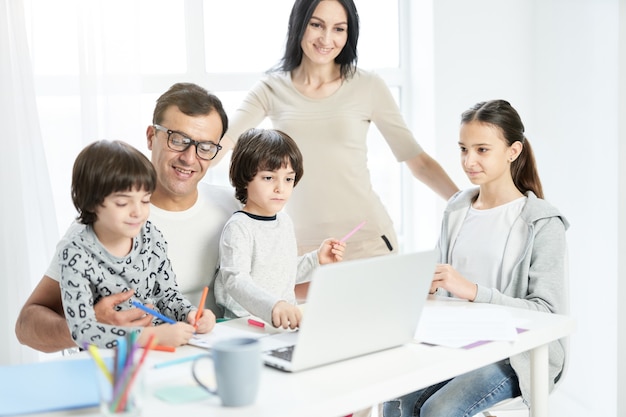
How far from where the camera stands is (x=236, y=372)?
1.02 metres

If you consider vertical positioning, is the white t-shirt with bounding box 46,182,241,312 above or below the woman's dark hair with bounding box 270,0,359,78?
below

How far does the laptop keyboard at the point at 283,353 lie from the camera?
1252mm

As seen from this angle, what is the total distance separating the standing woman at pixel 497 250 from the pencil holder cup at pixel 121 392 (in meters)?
0.89

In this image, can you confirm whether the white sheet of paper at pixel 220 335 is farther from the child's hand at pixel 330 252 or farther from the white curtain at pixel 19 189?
the white curtain at pixel 19 189

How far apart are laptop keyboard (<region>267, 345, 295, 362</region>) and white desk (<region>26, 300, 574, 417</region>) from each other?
0.17ft

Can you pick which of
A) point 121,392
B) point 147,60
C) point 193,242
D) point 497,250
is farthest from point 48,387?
point 147,60

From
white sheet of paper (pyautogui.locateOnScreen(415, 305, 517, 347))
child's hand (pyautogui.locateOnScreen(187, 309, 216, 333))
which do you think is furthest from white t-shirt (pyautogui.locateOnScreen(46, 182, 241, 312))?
white sheet of paper (pyautogui.locateOnScreen(415, 305, 517, 347))

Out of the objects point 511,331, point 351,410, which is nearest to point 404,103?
point 511,331

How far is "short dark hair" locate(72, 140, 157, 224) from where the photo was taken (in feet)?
4.51

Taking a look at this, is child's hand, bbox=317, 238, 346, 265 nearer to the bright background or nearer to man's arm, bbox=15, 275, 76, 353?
man's arm, bbox=15, 275, 76, 353

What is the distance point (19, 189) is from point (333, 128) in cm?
109

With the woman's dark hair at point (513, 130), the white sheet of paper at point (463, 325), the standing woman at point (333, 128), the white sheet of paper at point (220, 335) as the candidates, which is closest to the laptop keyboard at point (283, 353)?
the white sheet of paper at point (220, 335)

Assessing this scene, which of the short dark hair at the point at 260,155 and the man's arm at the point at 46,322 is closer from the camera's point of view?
the man's arm at the point at 46,322

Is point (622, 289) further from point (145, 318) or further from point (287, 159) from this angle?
point (145, 318)
